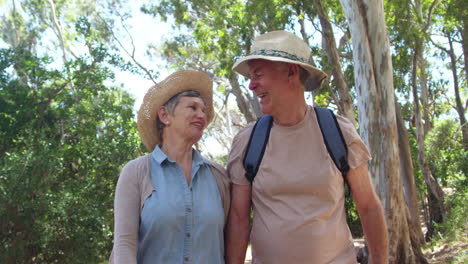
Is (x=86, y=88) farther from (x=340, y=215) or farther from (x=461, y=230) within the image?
(x=340, y=215)

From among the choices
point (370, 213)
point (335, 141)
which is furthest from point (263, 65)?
point (370, 213)

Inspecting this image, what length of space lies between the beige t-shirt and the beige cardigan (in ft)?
1.63

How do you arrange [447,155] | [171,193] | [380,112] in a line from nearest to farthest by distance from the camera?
[171,193] < [380,112] < [447,155]

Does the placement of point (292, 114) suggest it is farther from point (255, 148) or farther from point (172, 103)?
point (172, 103)

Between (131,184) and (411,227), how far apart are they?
7.26 m

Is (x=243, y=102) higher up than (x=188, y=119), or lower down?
higher up

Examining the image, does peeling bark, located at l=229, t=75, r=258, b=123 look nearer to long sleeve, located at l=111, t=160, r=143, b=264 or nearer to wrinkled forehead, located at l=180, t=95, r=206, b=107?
wrinkled forehead, located at l=180, t=95, r=206, b=107

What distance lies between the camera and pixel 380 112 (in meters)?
7.09

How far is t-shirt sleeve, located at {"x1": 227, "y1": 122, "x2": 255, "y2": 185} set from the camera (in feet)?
7.55

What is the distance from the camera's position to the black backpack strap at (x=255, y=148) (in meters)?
Result: 2.25

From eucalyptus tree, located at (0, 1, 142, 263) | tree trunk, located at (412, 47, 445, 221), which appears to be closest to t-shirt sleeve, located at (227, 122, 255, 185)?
eucalyptus tree, located at (0, 1, 142, 263)

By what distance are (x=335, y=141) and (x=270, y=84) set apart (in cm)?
43

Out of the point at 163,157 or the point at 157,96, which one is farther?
the point at 157,96

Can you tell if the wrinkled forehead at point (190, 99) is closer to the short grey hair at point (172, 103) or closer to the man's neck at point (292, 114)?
the short grey hair at point (172, 103)
